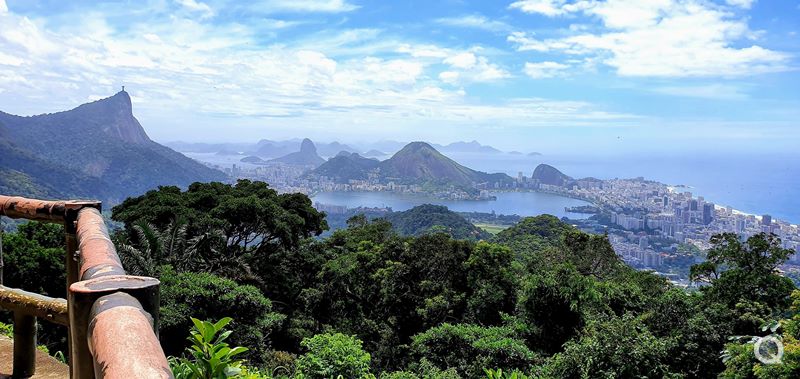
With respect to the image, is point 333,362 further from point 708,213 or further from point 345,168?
point 345,168

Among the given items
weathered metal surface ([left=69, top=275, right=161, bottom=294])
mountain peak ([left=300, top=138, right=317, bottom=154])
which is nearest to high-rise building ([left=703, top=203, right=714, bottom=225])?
weathered metal surface ([left=69, top=275, right=161, bottom=294])

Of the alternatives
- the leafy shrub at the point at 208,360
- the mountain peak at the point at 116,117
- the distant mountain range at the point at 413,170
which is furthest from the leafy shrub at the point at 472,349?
the mountain peak at the point at 116,117

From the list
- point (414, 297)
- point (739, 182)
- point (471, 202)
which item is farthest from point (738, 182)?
point (414, 297)

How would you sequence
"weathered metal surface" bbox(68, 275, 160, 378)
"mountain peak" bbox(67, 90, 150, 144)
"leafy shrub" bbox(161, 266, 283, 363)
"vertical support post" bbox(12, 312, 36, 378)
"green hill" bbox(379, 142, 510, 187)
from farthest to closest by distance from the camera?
"mountain peak" bbox(67, 90, 150, 144) < "green hill" bbox(379, 142, 510, 187) < "leafy shrub" bbox(161, 266, 283, 363) < "vertical support post" bbox(12, 312, 36, 378) < "weathered metal surface" bbox(68, 275, 160, 378)

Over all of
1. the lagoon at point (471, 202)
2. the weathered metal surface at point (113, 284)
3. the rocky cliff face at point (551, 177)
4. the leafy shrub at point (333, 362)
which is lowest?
the lagoon at point (471, 202)

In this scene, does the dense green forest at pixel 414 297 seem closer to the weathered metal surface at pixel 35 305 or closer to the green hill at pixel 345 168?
the weathered metal surface at pixel 35 305

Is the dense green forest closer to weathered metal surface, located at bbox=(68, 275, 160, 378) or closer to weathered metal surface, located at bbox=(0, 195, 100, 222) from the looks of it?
weathered metal surface, located at bbox=(0, 195, 100, 222)
